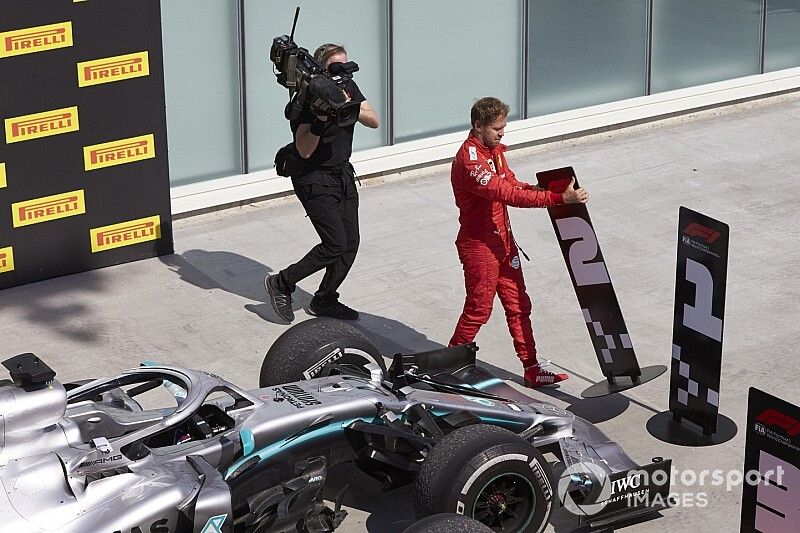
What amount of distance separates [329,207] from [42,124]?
2115 millimetres

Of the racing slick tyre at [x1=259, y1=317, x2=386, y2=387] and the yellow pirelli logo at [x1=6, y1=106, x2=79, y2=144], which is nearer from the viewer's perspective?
the racing slick tyre at [x1=259, y1=317, x2=386, y2=387]

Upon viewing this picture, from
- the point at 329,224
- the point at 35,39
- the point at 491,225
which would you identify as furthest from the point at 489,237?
the point at 35,39

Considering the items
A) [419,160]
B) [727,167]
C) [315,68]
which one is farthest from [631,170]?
[315,68]

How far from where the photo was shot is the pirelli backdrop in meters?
9.25

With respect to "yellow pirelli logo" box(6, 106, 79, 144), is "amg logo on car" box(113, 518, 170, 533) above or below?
below

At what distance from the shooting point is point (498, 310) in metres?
9.27

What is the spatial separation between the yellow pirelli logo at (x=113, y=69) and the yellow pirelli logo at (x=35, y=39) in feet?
0.73

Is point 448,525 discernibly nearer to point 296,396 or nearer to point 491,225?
point 296,396

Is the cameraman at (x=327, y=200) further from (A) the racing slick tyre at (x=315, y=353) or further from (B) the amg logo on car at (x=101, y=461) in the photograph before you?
(B) the amg logo on car at (x=101, y=461)

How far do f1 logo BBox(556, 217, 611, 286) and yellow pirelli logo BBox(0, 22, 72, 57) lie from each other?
3793 millimetres

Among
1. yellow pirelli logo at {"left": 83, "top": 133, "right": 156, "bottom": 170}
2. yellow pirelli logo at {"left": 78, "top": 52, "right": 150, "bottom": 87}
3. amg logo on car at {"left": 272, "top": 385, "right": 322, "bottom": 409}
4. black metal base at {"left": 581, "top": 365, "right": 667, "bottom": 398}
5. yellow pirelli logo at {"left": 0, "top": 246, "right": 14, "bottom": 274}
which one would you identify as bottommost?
black metal base at {"left": 581, "top": 365, "right": 667, "bottom": 398}

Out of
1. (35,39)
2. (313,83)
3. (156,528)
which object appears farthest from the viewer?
(35,39)

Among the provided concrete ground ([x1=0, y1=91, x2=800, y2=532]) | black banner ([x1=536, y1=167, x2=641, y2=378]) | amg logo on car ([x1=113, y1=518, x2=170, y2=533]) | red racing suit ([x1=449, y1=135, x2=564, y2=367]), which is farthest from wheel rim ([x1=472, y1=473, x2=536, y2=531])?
red racing suit ([x1=449, y1=135, x2=564, y2=367])

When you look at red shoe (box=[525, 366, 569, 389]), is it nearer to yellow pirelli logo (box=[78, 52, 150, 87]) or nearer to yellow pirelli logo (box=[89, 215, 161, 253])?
yellow pirelli logo (box=[89, 215, 161, 253])
